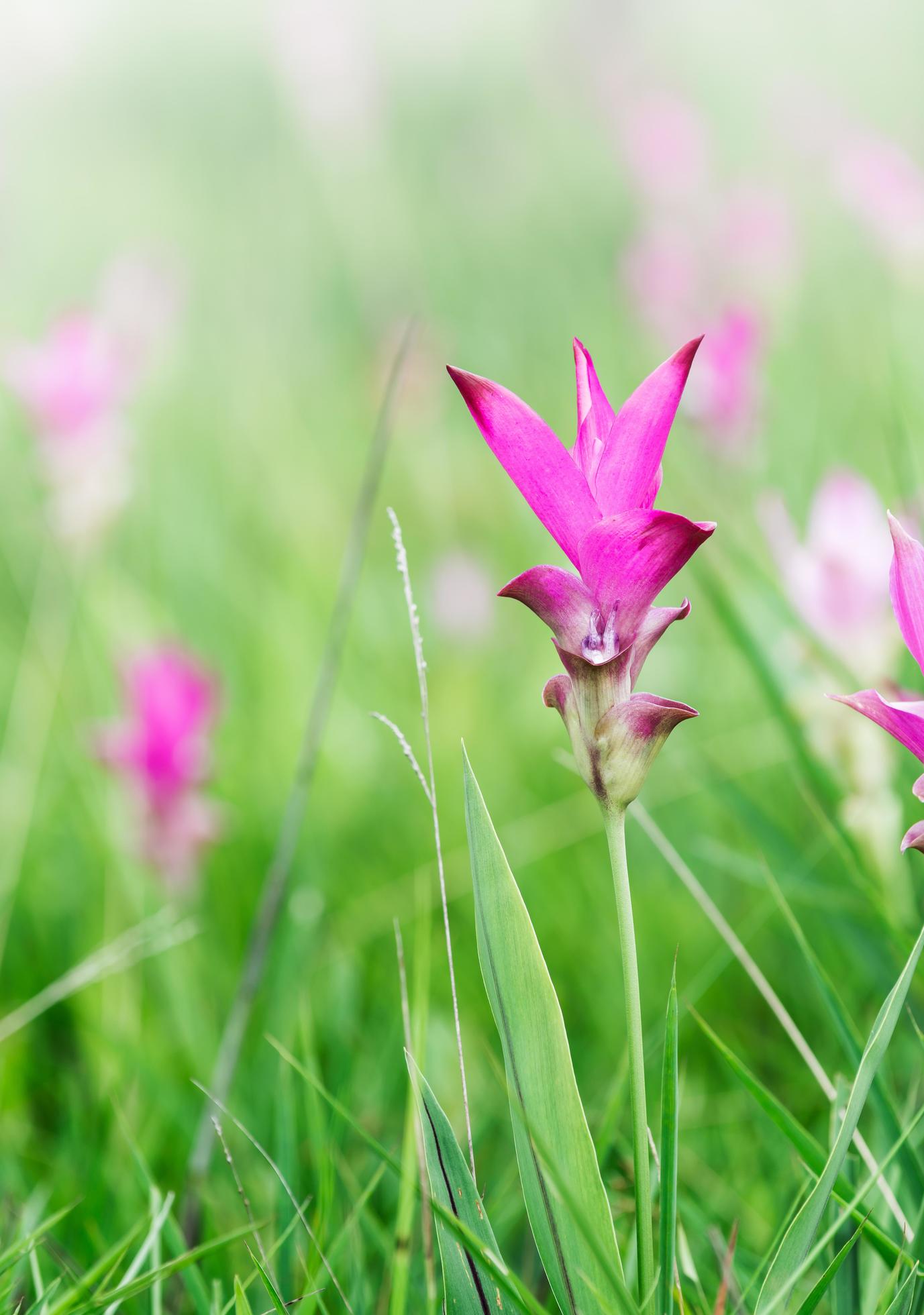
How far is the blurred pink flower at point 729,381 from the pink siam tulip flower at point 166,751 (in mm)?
573

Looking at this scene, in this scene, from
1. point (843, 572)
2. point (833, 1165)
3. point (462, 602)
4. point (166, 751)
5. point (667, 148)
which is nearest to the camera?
point (833, 1165)

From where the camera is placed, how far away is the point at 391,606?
5.29 ft

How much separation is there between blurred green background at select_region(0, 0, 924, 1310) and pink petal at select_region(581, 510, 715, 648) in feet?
0.59

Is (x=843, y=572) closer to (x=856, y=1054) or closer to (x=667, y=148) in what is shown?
(x=856, y=1054)

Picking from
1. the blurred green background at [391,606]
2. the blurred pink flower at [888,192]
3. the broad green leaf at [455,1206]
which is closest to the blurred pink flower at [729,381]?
the blurred green background at [391,606]

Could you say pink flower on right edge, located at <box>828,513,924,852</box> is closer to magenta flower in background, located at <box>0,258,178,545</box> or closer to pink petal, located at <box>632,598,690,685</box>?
pink petal, located at <box>632,598,690,685</box>

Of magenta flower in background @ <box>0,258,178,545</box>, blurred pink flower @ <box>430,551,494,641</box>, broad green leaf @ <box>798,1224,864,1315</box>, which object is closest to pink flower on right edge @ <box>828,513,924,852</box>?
broad green leaf @ <box>798,1224,864,1315</box>

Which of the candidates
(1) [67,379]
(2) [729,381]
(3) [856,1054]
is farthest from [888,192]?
(3) [856,1054]

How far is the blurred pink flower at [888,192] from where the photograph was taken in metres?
1.04

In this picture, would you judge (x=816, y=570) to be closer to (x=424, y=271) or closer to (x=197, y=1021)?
(x=197, y=1021)

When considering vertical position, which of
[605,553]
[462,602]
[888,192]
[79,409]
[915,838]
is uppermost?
[79,409]

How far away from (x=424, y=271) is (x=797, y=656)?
2093mm

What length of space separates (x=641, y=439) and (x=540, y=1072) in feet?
0.59

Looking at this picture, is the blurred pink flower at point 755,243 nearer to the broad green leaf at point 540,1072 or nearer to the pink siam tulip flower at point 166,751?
the pink siam tulip flower at point 166,751
